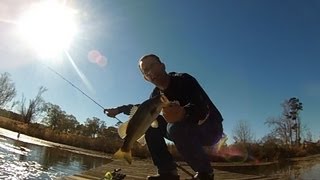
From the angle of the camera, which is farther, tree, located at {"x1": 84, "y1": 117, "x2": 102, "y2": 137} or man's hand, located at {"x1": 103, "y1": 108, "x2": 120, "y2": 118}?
tree, located at {"x1": 84, "y1": 117, "x2": 102, "y2": 137}

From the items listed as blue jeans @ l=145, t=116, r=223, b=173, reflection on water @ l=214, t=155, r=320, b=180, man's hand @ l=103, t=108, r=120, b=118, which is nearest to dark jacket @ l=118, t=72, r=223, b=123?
blue jeans @ l=145, t=116, r=223, b=173

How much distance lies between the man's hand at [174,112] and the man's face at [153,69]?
0.51m

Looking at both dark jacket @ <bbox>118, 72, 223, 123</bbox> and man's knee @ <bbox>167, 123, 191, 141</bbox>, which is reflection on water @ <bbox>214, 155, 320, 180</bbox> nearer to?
dark jacket @ <bbox>118, 72, 223, 123</bbox>

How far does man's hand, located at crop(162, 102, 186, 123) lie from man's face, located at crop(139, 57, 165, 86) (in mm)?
509

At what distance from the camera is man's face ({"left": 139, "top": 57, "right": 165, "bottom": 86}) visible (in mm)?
3455

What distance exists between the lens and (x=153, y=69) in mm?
3453

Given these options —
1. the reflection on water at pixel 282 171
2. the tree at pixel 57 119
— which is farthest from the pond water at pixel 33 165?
the tree at pixel 57 119

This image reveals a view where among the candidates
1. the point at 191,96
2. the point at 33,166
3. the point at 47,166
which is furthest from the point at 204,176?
the point at 47,166

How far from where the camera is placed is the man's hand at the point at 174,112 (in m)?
3.02

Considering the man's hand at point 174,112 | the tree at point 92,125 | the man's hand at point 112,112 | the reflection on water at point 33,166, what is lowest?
the reflection on water at point 33,166

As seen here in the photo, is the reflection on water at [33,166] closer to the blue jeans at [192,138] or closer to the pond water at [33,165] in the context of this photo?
the pond water at [33,165]

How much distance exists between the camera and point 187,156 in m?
3.24

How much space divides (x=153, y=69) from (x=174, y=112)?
59cm

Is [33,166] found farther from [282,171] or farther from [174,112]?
[282,171]
